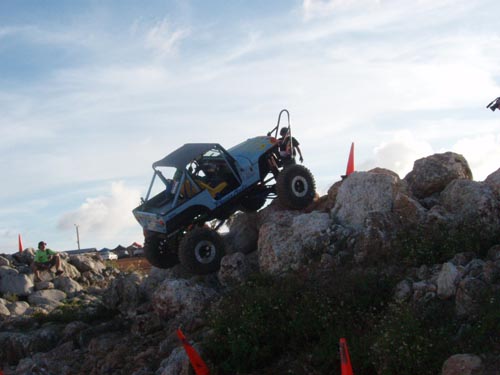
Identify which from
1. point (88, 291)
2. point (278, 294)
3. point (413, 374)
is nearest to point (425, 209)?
point (278, 294)

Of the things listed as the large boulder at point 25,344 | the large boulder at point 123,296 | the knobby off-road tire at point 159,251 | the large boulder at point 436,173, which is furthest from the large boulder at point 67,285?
the large boulder at point 436,173

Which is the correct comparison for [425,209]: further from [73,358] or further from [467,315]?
[73,358]

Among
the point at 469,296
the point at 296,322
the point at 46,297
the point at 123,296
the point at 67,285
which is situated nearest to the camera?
the point at 469,296

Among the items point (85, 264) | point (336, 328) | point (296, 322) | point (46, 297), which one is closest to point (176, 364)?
point (296, 322)

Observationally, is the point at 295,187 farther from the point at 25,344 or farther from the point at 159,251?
the point at 25,344

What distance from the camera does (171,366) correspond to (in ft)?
29.1

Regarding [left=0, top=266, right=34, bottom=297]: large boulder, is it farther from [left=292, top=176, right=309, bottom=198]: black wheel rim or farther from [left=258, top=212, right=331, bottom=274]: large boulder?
[left=258, top=212, right=331, bottom=274]: large boulder

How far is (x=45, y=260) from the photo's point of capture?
1919 centimetres

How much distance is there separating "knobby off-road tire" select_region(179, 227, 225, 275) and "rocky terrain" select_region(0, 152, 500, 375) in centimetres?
23

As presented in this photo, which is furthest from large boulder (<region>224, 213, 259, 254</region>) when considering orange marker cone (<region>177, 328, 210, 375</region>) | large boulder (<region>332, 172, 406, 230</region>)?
orange marker cone (<region>177, 328, 210, 375</region>)

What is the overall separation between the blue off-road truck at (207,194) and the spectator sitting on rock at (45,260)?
6.76 meters

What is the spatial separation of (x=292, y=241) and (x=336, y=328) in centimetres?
316

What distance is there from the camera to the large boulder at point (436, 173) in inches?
479

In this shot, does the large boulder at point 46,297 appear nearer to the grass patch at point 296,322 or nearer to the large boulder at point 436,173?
the grass patch at point 296,322
